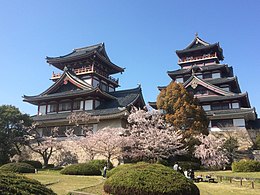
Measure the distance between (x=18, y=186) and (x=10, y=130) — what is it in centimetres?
2510

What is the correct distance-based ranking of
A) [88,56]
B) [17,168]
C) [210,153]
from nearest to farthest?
[17,168], [210,153], [88,56]

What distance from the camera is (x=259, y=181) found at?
17.6 meters

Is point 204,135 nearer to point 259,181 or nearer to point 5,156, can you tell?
point 259,181

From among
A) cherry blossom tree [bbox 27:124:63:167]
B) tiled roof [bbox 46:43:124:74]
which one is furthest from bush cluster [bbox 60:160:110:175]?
tiled roof [bbox 46:43:124:74]

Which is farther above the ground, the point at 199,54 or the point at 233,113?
the point at 199,54

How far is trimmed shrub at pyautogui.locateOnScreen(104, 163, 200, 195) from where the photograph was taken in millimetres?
10297

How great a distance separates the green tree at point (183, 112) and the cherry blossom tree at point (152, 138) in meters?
1.27

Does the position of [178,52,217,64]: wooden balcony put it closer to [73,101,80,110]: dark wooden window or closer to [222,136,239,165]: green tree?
[222,136,239,165]: green tree

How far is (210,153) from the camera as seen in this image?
2669 cm

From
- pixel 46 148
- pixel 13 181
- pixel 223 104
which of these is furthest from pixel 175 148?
pixel 13 181

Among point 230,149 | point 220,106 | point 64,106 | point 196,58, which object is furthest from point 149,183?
point 196,58

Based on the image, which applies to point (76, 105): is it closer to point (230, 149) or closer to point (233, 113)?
point (230, 149)

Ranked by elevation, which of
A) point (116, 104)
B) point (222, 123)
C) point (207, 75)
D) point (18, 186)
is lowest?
point (18, 186)

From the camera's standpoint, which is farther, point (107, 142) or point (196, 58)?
point (196, 58)
